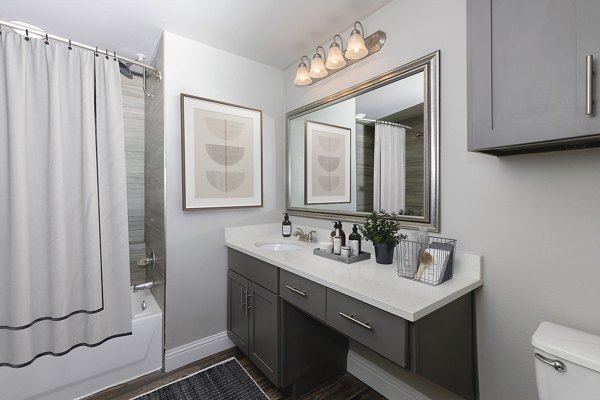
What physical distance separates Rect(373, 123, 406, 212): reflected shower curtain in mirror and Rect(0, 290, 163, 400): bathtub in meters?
1.74

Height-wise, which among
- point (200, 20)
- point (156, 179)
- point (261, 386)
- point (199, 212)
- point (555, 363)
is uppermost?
point (200, 20)

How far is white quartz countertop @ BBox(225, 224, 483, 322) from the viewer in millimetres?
999

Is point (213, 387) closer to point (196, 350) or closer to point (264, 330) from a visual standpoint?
point (196, 350)

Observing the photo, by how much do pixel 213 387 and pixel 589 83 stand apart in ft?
7.44

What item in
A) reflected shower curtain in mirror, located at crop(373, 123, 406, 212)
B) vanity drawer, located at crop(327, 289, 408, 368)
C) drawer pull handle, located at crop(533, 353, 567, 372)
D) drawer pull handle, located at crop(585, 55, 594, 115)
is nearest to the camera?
drawer pull handle, located at crop(585, 55, 594, 115)

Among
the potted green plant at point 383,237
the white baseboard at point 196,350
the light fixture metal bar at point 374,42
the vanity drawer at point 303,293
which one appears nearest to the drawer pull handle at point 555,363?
the potted green plant at point 383,237

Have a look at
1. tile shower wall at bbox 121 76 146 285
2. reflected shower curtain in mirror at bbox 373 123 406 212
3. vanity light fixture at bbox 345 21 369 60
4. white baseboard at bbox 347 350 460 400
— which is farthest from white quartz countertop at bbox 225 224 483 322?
tile shower wall at bbox 121 76 146 285

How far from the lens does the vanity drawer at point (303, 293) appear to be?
1.29 meters

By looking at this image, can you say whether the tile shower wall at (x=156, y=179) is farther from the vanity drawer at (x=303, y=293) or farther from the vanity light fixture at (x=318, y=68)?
the vanity light fixture at (x=318, y=68)

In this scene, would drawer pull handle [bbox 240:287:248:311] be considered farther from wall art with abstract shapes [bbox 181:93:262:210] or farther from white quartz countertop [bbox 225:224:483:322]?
wall art with abstract shapes [bbox 181:93:262:210]

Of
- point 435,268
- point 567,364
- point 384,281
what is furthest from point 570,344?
point 384,281

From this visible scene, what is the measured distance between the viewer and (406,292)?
43.2 inches

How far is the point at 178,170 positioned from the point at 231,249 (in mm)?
707

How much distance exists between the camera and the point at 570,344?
0.88 metres
